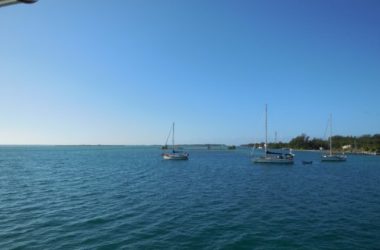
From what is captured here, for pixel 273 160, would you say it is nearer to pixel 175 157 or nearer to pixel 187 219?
pixel 175 157

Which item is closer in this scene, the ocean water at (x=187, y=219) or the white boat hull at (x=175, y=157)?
the ocean water at (x=187, y=219)

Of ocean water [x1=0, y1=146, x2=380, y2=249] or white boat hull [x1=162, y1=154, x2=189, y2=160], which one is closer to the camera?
ocean water [x1=0, y1=146, x2=380, y2=249]

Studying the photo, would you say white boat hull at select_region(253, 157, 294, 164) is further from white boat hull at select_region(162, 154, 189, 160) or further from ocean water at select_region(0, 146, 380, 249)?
ocean water at select_region(0, 146, 380, 249)

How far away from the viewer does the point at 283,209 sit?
92.6 feet

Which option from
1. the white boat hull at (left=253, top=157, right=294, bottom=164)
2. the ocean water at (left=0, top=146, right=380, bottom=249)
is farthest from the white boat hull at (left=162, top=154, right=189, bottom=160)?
the ocean water at (left=0, top=146, right=380, bottom=249)

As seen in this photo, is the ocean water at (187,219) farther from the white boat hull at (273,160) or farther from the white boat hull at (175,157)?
the white boat hull at (175,157)

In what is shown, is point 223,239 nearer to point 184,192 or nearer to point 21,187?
point 184,192

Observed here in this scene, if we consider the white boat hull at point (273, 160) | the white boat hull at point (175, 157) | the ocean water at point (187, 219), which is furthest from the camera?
→ the white boat hull at point (175, 157)

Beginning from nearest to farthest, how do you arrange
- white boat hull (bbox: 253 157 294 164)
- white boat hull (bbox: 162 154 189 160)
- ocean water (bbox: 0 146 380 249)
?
ocean water (bbox: 0 146 380 249) < white boat hull (bbox: 253 157 294 164) < white boat hull (bbox: 162 154 189 160)

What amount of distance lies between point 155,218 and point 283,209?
11921 mm

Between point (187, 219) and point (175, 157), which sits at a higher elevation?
point (175, 157)

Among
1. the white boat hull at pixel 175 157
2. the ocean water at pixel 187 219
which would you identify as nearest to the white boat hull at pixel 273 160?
the white boat hull at pixel 175 157

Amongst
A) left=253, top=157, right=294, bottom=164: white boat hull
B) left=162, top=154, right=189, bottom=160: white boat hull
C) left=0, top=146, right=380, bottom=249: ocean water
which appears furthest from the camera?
left=162, top=154, right=189, bottom=160: white boat hull

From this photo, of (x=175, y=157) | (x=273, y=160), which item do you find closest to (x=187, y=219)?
(x=273, y=160)
